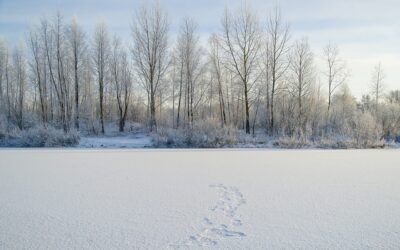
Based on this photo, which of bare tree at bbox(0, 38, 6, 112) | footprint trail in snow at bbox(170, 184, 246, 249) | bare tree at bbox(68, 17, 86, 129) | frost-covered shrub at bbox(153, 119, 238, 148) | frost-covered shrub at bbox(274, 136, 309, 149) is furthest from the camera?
bare tree at bbox(0, 38, 6, 112)

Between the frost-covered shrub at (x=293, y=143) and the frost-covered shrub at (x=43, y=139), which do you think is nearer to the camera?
the frost-covered shrub at (x=293, y=143)

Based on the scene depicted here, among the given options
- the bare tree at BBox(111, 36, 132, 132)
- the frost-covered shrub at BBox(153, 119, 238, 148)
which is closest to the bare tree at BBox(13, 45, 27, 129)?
the bare tree at BBox(111, 36, 132, 132)

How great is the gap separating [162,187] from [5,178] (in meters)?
3.42

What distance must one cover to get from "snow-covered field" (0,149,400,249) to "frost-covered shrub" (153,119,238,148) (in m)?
8.51

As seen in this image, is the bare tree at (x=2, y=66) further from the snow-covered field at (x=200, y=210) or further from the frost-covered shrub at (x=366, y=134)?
the frost-covered shrub at (x=366, y=134)

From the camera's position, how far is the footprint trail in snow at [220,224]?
8.55ft

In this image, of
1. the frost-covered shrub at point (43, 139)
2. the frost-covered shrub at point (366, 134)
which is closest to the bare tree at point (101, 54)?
the frost-covered shrub at point (43, 139)

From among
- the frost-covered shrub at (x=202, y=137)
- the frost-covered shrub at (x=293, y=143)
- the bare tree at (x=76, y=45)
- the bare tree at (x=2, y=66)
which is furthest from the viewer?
the bare tree at (x=2, y=66)

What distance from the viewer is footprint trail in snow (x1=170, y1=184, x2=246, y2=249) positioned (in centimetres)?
261

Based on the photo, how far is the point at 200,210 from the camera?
11.6 ft

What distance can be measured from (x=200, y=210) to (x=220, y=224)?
21.6 inches

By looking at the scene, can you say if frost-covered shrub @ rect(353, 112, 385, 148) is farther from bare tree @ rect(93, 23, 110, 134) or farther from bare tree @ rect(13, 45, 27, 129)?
bare tree @ rect(13, 45, 27, 129)

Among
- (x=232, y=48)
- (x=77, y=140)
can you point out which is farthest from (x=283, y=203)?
(x=232, y=48)

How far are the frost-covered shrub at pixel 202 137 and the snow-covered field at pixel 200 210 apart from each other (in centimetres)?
851
